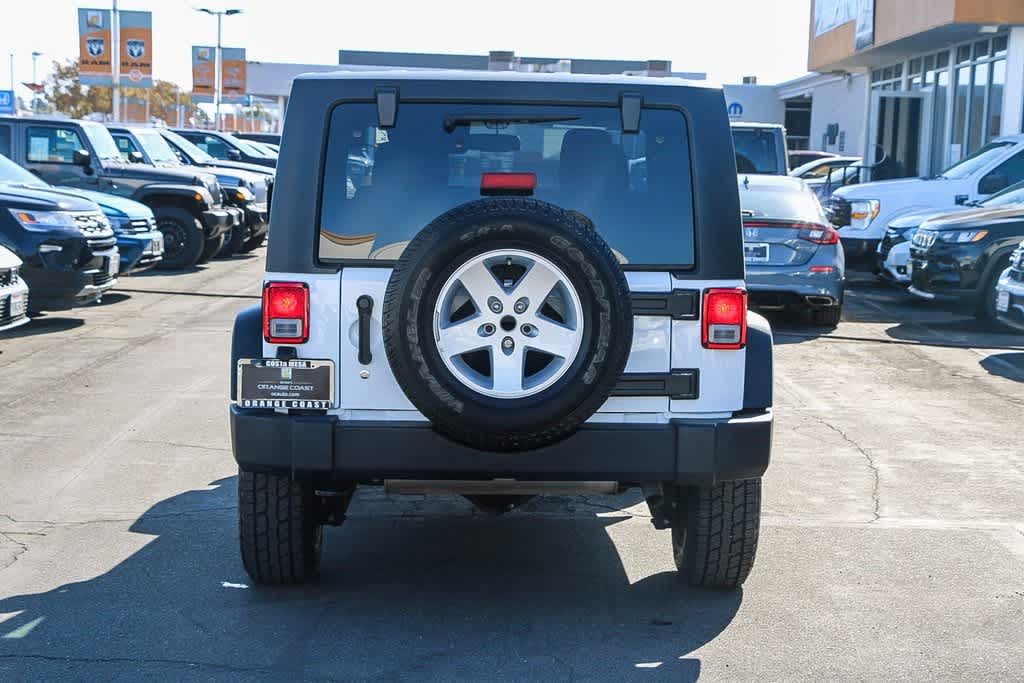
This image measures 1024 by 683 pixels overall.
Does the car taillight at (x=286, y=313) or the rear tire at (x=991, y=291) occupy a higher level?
the car taillight at (x=286, y=313)

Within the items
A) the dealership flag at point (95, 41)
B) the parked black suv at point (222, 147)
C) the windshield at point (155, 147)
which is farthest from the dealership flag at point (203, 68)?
the windshield at point (155, 147)

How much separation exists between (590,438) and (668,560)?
4.26 ft

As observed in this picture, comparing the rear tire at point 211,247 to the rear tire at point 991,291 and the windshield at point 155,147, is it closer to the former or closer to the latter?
the windshield at point 155,147

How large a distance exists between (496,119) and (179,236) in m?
14.8

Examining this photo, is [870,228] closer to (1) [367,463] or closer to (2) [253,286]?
(2) [253,286]

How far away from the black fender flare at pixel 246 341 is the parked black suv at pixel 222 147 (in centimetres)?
2354

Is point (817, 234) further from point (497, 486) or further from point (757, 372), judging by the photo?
point (497, 486)

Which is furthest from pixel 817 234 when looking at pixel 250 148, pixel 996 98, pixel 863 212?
pixel 250 148

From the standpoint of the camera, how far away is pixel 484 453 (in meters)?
4.86

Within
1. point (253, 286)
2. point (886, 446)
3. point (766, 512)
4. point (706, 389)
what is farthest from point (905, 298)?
point (706, 389)

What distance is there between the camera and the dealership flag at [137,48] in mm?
46250

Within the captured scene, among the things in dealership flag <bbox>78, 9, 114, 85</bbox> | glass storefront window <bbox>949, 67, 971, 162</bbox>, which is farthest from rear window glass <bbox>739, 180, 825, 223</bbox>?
dealership flag <bbox>78, 9, 114, 85</bbox>

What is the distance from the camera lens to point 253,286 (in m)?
17.5

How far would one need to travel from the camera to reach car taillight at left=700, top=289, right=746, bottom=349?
4.96 m
